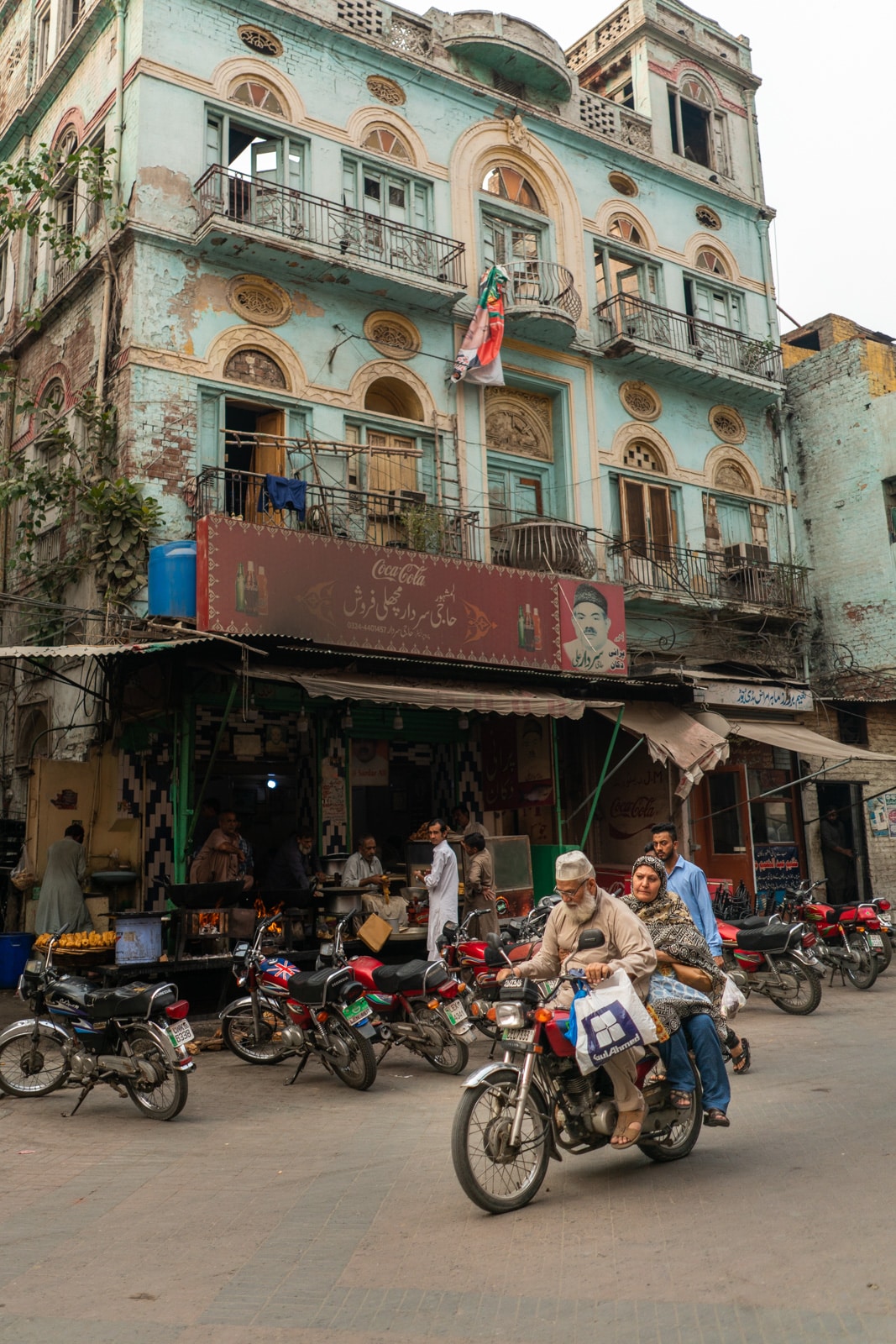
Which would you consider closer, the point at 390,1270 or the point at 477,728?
the point at 390,1270

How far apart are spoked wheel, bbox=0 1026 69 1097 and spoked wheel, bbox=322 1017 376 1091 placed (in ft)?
6.50

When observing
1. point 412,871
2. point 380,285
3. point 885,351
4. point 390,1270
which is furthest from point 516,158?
point 390,1270

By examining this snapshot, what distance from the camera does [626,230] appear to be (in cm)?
1978

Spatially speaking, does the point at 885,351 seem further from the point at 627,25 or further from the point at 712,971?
the point at 712,971

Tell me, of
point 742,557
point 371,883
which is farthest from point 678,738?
point 742,557

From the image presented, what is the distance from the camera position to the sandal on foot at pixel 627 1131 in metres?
5.18

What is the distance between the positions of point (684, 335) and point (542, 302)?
150 inches

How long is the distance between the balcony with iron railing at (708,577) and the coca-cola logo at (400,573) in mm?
4546

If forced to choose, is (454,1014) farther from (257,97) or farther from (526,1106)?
(257,97)

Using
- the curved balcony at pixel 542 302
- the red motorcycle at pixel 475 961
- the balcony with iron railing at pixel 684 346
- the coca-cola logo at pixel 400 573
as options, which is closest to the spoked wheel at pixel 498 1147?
the red motorcycle at pixel 475 961

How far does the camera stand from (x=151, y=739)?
1277cm

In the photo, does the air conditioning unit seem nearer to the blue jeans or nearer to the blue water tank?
the blue water tank

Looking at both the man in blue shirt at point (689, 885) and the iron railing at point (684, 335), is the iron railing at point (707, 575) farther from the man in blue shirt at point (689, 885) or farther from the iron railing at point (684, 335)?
the man in blue shirt at point (689, 885)

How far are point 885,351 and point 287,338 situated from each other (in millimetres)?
12299
